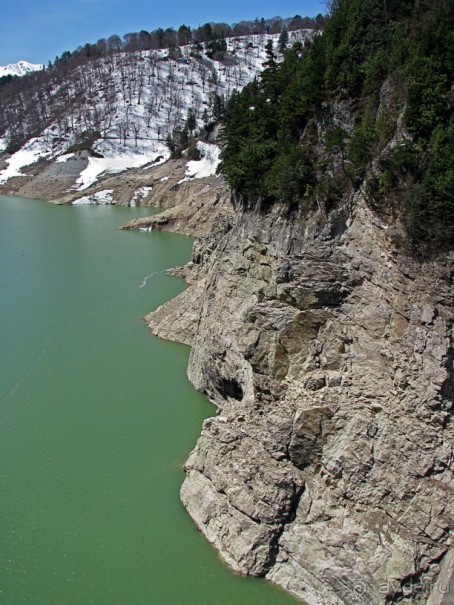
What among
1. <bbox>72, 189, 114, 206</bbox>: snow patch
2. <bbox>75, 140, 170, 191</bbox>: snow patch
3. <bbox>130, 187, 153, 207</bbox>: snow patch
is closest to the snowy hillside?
<bbox>75, 140, 170, 191</bbox>: snow patch

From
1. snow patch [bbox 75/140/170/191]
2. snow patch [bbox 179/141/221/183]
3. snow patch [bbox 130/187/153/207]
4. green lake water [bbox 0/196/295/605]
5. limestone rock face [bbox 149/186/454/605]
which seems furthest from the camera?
snow patch [bbox 75/140/170/191]

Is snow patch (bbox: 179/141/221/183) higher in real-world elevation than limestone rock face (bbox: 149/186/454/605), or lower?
higher

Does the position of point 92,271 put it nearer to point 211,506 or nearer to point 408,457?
point 211,506

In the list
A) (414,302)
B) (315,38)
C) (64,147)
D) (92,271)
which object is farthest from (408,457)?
(64,147)

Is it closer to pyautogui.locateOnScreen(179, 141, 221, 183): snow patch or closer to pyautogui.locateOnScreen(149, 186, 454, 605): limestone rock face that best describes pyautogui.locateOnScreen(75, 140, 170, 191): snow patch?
pyautogui.locateOnScreen(179, 141, 221, 183): snow patch

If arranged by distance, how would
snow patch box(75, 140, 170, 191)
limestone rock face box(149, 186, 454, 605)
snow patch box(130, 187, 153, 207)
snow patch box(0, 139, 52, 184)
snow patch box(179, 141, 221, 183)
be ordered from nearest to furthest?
limestone rock face box(149, 186, 454, 605), snow patch box(179, 141, 221, 183), snow patch box(130, 187, 153, 207), snow patch box(75, 140, 170, 191), snow patch box(0, 139, 52, 184)

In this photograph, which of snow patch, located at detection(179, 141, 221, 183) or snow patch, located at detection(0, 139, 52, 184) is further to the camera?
snow patch, located at detection(0, 139, 52, 184)

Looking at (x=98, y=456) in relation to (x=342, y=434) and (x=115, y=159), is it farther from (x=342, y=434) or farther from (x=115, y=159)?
(x=115, y=159)

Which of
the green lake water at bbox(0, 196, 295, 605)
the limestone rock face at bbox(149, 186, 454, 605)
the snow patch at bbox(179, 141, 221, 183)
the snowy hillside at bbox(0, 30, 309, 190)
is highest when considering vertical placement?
the snowy hillside at bbox(0, 30, 309, 190)
